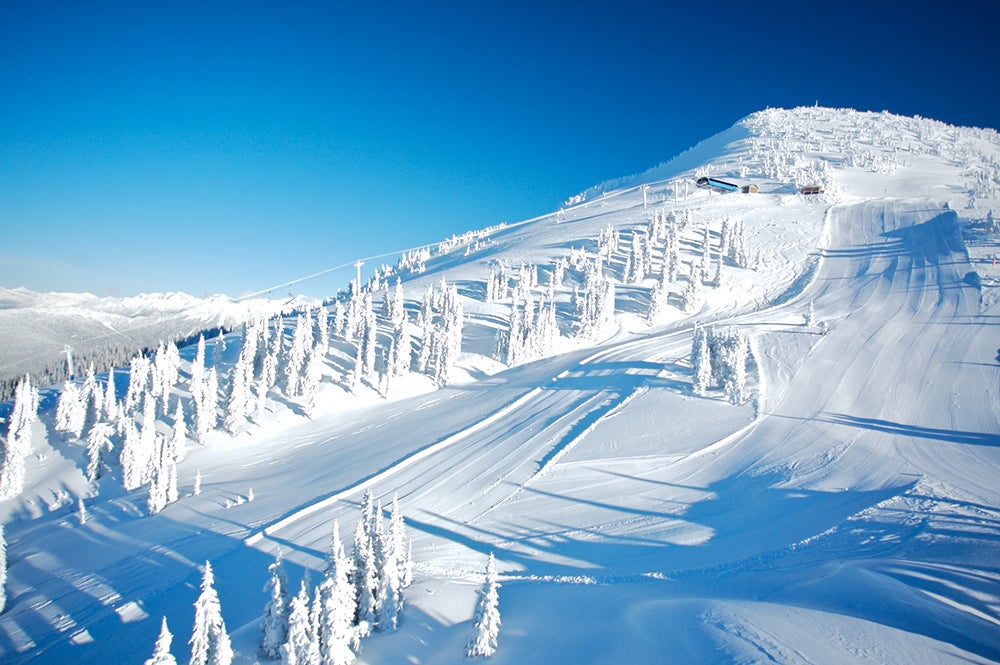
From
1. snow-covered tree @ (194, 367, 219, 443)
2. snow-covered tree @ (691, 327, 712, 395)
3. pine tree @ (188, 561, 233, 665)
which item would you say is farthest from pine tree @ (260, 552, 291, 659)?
snow-covered tree @ (194, 367, 219, 443)

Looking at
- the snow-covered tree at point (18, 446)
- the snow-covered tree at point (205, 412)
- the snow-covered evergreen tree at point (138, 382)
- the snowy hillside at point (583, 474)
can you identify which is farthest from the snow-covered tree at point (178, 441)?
the snow-covered evergreen tree at point (138, 382)

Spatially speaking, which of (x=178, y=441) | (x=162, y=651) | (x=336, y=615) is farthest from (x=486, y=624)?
(x=178, y=441)

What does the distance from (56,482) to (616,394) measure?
57265mm

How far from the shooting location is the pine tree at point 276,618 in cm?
2069

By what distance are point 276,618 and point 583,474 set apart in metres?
22.3

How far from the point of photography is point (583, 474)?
36938 millimetres

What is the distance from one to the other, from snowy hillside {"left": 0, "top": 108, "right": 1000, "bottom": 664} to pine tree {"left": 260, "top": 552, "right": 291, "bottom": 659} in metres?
1.11

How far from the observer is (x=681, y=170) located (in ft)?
643

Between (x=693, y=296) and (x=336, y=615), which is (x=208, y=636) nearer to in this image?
(x=336, y=615)

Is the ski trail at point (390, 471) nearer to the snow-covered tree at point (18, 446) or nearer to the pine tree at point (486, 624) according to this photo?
the pine tree at point (486, 624)

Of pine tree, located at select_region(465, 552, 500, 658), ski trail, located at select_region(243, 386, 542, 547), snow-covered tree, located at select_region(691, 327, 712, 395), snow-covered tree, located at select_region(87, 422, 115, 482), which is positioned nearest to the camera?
pine tree, located at select_region(465, 552, 500, 658)

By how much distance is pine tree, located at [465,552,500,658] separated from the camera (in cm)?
1883

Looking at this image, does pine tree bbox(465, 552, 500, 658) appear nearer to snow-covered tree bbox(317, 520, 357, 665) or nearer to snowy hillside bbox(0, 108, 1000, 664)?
snowy hillside bbox(0, 108, 1000, 664)

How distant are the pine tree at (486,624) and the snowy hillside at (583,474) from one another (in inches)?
28.9
